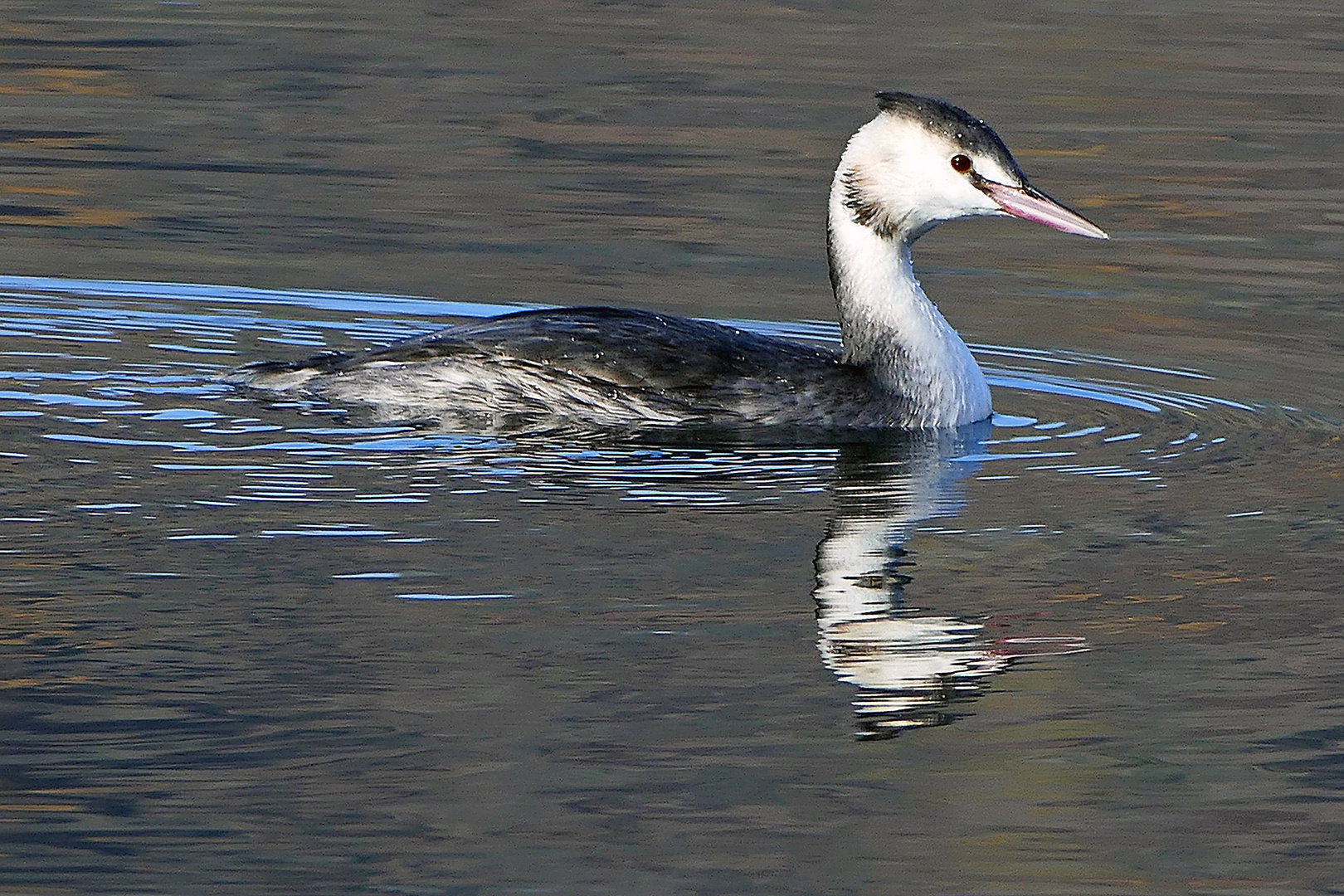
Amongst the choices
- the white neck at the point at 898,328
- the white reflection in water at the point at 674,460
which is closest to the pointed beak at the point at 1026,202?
the white neck at the point at 898,328

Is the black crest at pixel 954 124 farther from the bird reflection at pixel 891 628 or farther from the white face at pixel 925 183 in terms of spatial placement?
the bird reflection at pixel 891 628

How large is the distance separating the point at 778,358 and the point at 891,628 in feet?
8.50

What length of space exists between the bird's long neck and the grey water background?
0.31m

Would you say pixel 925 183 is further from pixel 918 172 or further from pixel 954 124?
pixel 954 124

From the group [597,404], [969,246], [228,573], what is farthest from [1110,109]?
[228,573]

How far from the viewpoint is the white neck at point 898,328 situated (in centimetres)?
945

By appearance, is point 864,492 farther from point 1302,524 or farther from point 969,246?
point 969,246

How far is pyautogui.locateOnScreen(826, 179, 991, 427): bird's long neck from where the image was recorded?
9.45 metres

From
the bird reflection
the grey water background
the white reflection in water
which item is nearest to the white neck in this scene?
the white reflection in water

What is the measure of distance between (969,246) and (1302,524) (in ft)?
18.5

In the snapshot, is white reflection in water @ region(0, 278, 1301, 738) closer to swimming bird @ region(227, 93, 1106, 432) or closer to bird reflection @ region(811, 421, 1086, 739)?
bird reflection @ region(811, 421, 1086, 739)

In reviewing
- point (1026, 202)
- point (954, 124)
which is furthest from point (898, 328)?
point (954, 124)

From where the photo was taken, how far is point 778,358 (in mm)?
9336

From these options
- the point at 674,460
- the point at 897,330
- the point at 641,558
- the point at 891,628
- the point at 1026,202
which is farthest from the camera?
the point at 897,330
